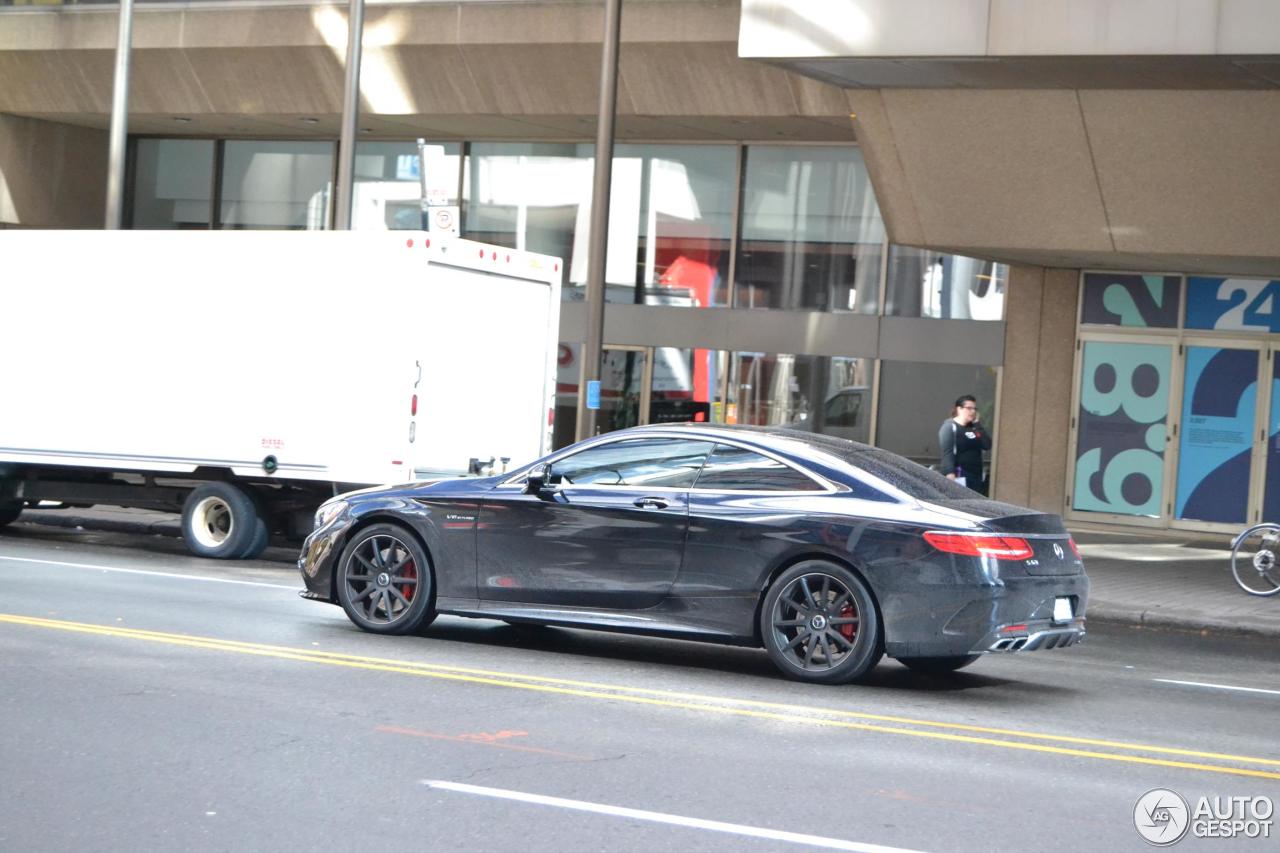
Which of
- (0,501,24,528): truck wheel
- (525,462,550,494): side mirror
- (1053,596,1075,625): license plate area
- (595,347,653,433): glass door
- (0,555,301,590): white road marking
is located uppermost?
(595,347,653,433): glass door

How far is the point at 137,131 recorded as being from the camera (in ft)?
98.5

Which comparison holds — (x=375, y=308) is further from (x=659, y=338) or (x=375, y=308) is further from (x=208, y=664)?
(x=659, y=338)

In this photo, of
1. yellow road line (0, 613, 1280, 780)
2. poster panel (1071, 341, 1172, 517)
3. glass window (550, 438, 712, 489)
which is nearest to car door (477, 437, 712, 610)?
glass window (550, 438, 712, 489)

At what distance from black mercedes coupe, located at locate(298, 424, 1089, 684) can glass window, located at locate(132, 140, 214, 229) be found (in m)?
20.3

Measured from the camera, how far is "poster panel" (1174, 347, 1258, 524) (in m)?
22.3

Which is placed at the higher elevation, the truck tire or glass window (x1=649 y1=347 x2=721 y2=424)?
glass window (x1=649 y1=347 x2=721 y2=424)

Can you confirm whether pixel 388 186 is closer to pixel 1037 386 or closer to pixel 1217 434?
pixel 1037 386

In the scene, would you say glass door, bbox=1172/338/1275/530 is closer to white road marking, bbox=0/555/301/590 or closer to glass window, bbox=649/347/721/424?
glass window, bbox=649/347/721/424

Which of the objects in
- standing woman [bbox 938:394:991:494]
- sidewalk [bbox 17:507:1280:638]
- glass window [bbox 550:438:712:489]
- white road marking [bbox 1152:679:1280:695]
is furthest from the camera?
standing woman [bbox 938:394:991:494]

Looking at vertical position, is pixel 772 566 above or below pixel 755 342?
below

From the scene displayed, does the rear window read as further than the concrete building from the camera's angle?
No

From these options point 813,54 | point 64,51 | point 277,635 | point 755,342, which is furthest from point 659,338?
point 277,635

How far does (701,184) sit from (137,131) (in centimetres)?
1092

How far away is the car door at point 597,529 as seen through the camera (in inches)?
391
